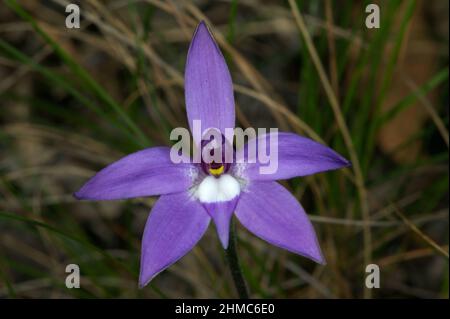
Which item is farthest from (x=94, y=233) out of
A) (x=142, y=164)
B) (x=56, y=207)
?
(x=142, y=164)

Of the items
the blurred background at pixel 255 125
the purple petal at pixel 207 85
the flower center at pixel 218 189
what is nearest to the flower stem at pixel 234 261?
the flower center at pixel 218 189

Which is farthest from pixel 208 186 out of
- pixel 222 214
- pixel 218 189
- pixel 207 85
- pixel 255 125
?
pixel 255 125

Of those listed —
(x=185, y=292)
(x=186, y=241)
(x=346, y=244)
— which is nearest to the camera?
(x=186, y=241)

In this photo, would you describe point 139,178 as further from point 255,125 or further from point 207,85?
point 255,125

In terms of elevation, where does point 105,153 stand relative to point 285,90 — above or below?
below

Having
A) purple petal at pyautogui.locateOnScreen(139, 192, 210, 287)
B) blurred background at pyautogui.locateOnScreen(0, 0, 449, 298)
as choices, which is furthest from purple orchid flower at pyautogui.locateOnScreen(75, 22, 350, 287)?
blurred background at pyautogui.locateOnScreen(0, 0, 449, 298)

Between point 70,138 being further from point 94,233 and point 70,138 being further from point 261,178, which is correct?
point 261,178
